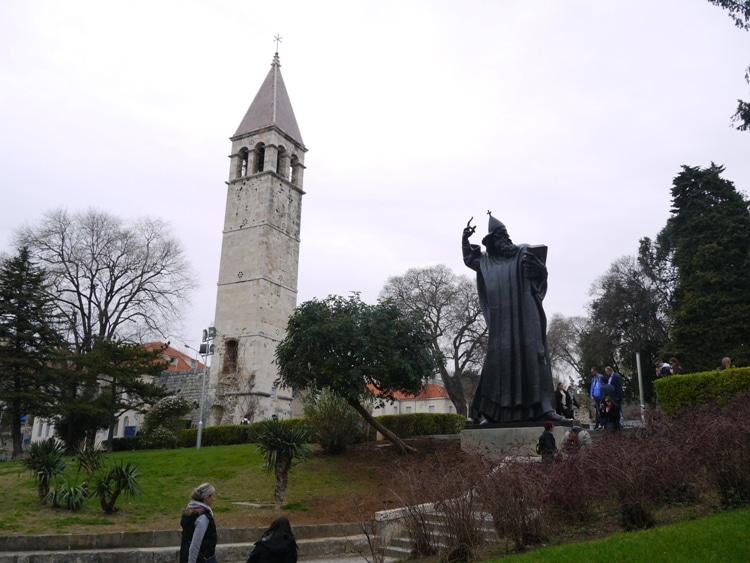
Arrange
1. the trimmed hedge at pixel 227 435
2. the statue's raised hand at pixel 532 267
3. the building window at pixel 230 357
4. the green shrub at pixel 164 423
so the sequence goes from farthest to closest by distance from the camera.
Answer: the building window at pixel 230 357 < the green shrub at pixel 164 423 < the trimmed hedge at pixel 227 435 < the statue's raised hand at pixel 532 267

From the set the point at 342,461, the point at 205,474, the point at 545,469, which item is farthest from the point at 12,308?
the point at 545,469

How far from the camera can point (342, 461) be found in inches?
591

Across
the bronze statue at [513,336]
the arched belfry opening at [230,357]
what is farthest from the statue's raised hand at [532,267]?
the arched belfry opening at [230,357]

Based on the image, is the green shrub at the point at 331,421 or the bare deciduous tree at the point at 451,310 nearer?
the green shrub at the point at 331,421

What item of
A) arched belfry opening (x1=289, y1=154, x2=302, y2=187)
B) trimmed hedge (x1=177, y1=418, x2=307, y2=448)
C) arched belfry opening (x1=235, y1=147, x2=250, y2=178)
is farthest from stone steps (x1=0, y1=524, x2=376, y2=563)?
arched belfry opening (x1=289, y1=154, x2=302, y2=187)

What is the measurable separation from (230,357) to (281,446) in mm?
26413

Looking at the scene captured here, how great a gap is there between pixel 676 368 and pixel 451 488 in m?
11.1

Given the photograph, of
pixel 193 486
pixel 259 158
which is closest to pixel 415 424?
pixel 193 486

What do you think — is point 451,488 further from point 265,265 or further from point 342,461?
point 265,265

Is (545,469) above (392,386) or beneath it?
beneath

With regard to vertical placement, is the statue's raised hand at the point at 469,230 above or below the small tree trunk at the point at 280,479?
above

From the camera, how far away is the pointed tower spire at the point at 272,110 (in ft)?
132

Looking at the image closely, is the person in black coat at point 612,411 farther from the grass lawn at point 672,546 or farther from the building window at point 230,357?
the building window at point 230,357

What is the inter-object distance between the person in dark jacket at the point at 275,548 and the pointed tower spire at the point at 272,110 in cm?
3726
